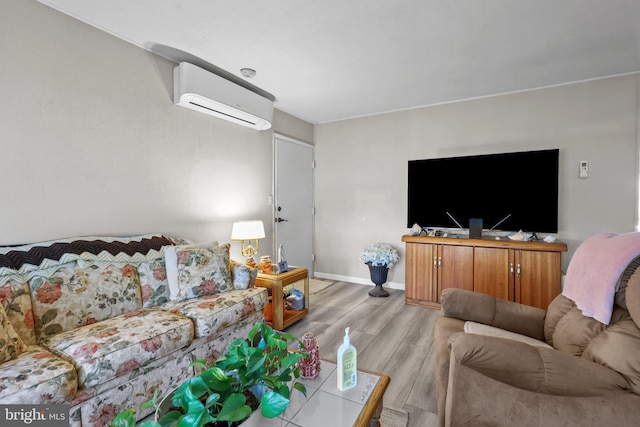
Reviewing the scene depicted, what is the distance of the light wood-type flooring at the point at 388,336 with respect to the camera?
180 cm

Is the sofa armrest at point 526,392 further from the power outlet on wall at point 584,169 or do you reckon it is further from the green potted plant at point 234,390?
the power outlet on wall at point 584,169

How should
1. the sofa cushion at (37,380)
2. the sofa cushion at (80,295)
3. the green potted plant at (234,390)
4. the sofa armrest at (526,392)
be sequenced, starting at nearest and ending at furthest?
the green potted plant at (234,390) → the sofa armrest at (526,392) → the sofa cushion at (37,380) → the sofa cushion at (80,295)

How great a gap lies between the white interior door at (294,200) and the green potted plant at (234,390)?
2831 millimetres

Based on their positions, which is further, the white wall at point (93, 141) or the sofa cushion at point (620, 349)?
the white wall at point (93, 141)

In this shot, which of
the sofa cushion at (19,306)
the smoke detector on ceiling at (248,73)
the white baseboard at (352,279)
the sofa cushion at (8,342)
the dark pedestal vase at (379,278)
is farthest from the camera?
the white baseboard at (352,279)

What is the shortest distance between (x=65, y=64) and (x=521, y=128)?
4291mm

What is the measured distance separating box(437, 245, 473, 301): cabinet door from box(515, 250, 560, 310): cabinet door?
0.44 metres

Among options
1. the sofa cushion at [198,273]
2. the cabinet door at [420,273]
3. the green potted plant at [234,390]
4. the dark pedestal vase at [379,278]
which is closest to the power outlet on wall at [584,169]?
the cabinet door at [420,273]

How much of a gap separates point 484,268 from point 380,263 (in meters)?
1.19

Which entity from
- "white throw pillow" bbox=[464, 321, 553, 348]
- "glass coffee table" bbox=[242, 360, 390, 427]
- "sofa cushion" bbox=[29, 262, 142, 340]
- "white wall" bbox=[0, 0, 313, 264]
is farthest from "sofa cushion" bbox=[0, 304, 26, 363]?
"white throw pillow" bbox=[464, 321, 553, 348]

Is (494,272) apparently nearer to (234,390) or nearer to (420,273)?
(420,273)

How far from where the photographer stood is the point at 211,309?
6.53 feet

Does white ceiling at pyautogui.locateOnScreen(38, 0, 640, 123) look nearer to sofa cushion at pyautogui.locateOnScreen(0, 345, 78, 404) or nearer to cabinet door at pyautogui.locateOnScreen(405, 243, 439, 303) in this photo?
cabinet door at pyautogui.locateOnScreen(405, 243, 439, 303)

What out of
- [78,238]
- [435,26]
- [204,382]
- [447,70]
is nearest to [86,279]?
[78,238]
